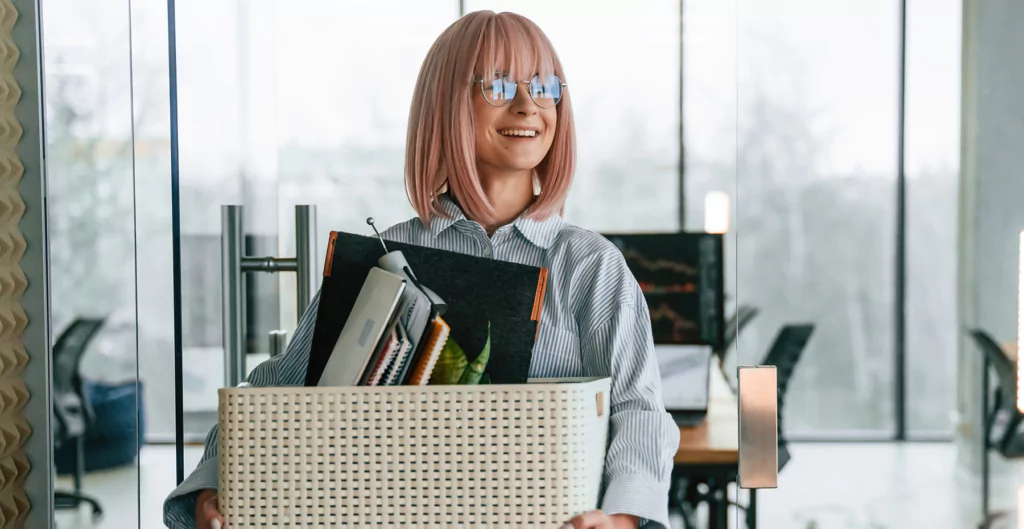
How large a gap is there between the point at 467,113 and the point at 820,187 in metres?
0.66

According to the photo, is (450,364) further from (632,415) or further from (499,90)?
(499,90)

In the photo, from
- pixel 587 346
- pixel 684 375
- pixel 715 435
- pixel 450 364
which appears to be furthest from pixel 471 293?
pixel 715 435

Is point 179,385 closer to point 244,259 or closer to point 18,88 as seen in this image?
point 244,259

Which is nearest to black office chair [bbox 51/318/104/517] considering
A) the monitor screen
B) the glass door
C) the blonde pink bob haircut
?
the glass door

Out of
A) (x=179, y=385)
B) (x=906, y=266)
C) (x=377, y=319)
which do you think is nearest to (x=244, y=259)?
(x=179, y=385)

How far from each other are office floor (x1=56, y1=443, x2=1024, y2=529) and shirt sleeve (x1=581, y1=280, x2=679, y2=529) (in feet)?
1.70

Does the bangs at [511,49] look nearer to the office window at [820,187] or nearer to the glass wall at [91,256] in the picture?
the office window at [820,187]

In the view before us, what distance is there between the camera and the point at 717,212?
153cm

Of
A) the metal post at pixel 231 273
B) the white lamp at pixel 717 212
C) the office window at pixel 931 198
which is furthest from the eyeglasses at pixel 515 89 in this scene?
the office window at pixel 931 198

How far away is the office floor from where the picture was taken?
1481 mm

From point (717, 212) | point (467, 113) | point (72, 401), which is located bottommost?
point (72, 401)

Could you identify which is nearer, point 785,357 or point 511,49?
point 511,49

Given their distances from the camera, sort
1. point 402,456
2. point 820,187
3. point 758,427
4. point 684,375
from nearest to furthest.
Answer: point 402,456 → point 758,427 → point 820,187 → point 684,375

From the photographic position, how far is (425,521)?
0.88m
